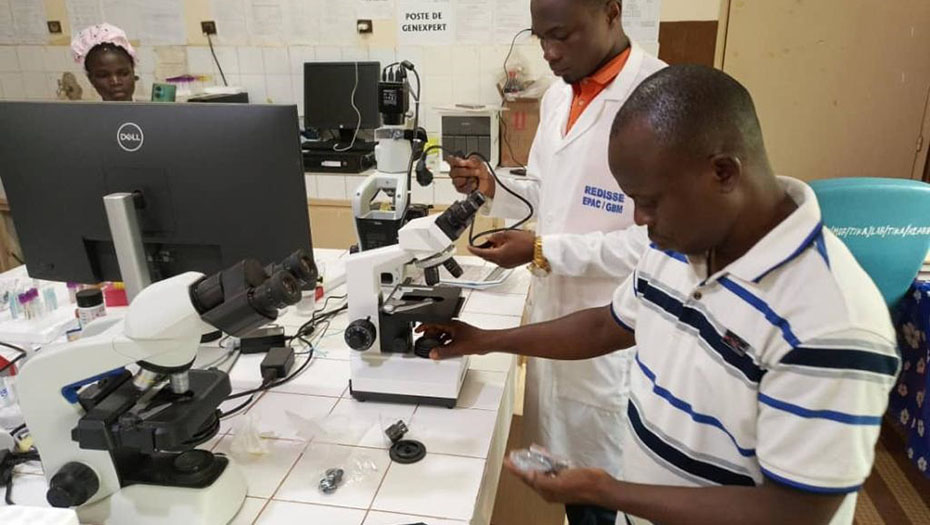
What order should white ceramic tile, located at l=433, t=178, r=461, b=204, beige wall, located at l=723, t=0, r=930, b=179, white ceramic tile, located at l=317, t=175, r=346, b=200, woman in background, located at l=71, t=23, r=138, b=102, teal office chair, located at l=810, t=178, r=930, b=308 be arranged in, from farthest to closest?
white ceramic tile, located at l=317, t=175, r=346, b=200 < white ceramic tile, located at l=433, t=178, r=461, b=204 < beige wall, located at l=723, t=0, r=930, b=179 < woman in background, located at l=71, t=23, r=138, b=102 < teal office chair, located at l=810, t=178, r=930, b=308

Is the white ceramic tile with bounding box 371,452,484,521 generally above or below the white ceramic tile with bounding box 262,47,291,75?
below

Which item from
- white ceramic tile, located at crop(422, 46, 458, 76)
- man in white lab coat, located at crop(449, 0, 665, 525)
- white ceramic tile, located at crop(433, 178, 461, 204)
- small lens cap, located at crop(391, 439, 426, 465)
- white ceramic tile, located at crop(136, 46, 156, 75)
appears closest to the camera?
small lens cap, located at crop(391, 439, 426, 465)

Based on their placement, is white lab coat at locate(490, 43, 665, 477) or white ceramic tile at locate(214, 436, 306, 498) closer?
white ceramic tile at locate(214, 436, 306, 498)

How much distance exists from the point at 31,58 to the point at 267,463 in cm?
401

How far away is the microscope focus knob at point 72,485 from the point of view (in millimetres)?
859

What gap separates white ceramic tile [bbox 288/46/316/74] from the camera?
352cm

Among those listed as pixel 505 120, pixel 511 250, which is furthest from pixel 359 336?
pixel 505 120

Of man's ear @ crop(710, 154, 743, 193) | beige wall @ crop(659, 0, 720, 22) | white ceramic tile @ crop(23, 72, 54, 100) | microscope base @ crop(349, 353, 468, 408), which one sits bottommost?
microscope base @ crop(349, 353, 468, 408)

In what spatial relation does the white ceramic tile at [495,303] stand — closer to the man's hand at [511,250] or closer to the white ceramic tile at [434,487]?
the man's hand at [511,250]

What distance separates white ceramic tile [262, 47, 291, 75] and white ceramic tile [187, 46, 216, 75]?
1.13 feet

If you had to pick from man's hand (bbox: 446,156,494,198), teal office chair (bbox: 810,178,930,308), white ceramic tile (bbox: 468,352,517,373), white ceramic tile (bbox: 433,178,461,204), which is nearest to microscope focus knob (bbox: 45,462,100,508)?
white ceramic tile (bbox: 468,352,517,373)

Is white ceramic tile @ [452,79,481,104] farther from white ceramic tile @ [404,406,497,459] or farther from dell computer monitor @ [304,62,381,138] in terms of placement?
white ceramic tile @ [404,406,497,459]

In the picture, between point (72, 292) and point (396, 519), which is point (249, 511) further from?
point (72, 292)

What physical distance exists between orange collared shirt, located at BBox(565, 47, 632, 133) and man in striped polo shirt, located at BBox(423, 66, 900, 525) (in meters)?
0.71
